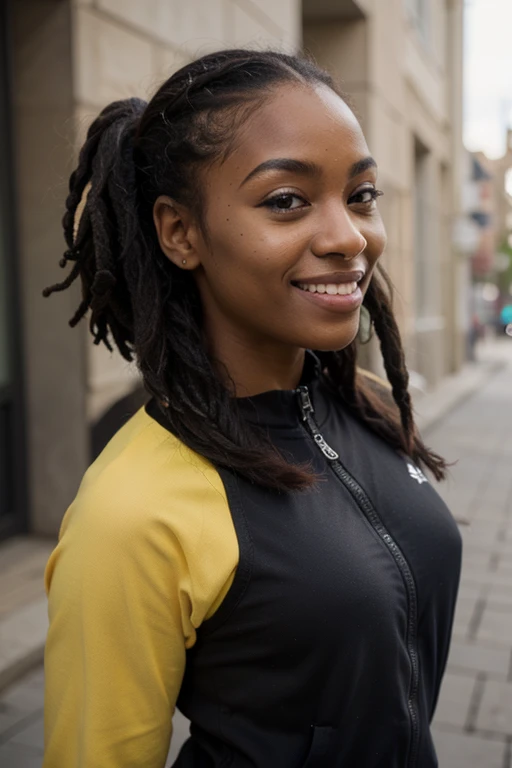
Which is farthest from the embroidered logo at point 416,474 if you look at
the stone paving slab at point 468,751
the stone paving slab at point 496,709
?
→ the stone paving slab at point 496,709

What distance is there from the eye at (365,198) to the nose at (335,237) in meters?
0.07

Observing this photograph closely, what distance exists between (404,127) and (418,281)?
4241 millimetres

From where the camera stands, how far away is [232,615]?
1.20m

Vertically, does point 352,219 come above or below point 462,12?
below

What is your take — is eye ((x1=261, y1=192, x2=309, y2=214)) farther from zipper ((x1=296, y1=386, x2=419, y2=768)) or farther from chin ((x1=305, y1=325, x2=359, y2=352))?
zipper ((x1=296, y1=386, x2=419, y2=768))

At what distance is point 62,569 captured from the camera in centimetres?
119

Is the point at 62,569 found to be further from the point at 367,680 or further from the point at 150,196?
the point at 150,196

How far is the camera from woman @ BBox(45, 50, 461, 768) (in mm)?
1180

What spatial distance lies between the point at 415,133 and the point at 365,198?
1226cm

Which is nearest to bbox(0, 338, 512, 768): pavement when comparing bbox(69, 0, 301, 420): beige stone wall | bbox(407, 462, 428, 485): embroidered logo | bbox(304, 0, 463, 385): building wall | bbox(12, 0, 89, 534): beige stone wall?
bbox(407, 462, 428, 485): embroidered logo

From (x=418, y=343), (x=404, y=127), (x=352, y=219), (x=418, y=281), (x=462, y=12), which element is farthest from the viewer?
(x=462, y=12)

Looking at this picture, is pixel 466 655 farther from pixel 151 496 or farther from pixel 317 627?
pixel 151 496

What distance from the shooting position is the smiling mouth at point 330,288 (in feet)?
4.07

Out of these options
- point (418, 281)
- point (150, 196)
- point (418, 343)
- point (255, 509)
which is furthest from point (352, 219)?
point (418, 281)
